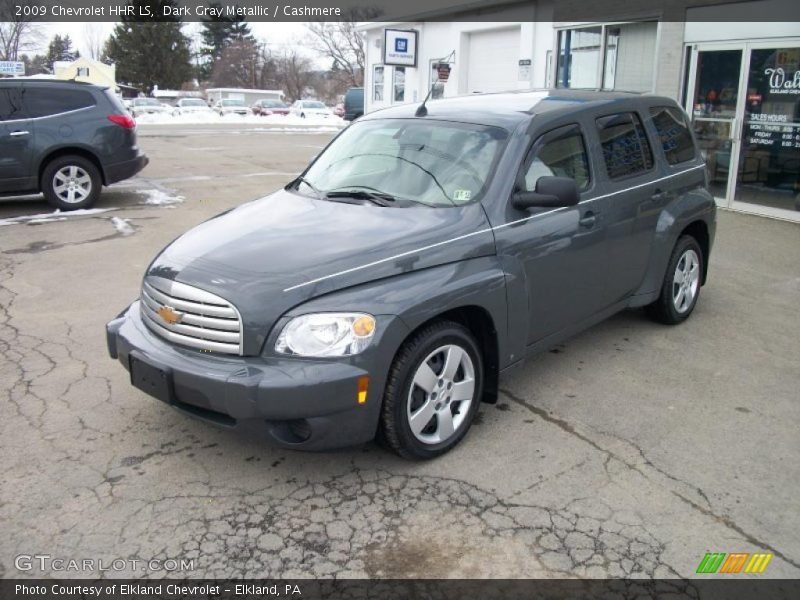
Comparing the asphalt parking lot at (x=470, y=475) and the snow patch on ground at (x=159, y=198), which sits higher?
the snow patch on ground at (x=159, y=198)

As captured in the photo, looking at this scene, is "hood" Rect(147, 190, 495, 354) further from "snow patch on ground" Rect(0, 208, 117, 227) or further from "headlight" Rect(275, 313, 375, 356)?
"snow patch on ground" Rect(0, 208, 117, 227)

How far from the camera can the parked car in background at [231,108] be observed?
4539 cm

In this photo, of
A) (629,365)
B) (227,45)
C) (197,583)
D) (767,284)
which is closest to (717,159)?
(767,284)

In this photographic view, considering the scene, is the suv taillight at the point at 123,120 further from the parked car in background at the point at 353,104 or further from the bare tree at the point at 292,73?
the bare tree at the point at 292,73

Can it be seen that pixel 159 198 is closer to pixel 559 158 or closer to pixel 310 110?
pixel 559 158

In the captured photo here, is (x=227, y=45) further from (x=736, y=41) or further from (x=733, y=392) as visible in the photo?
(x=733, y=392)

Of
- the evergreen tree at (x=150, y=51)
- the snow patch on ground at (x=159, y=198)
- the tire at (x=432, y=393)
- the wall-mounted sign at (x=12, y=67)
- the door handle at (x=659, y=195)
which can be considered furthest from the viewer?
the evergreen tree at (x=150, y=51)

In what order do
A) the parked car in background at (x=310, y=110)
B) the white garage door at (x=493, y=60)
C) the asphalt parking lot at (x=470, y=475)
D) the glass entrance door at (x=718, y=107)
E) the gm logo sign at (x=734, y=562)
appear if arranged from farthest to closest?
the parked car in background at (x=310, y=110)
the white garage door at (x=493, y=60)
the glass entrance door at (x=718, y=107)
the asphalt parking lot at (x=470, y=475)
the gm logo sign at (x=734, y=562)

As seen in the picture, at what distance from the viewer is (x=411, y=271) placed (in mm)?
3520

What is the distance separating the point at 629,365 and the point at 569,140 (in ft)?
5.25

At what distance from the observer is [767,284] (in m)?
6.97

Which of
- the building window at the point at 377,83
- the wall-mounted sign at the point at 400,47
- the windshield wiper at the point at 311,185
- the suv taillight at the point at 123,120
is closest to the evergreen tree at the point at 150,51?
the building window at the point at 377,83

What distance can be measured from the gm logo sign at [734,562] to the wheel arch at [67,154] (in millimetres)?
9689

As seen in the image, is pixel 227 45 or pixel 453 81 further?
pixel 227 45
